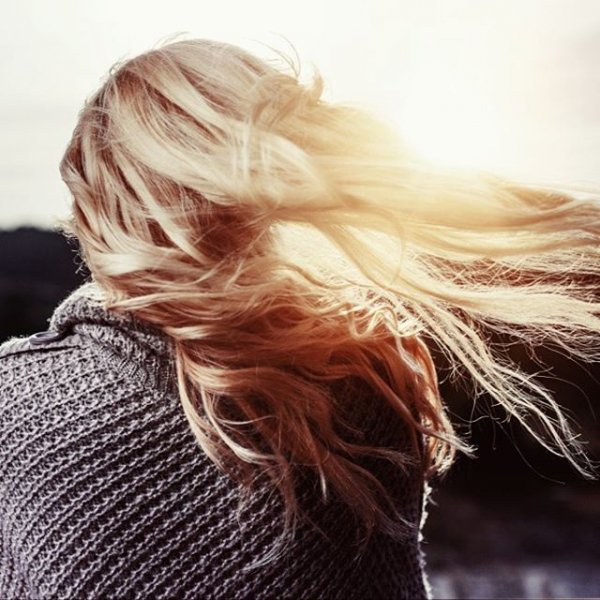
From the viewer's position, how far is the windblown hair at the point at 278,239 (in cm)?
125

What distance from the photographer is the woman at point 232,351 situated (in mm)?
1239

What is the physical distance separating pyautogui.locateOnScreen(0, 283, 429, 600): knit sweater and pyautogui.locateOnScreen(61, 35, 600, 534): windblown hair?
0.04 meters

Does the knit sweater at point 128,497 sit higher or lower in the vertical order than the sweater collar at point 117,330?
lower

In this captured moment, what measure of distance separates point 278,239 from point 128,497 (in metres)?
0.44

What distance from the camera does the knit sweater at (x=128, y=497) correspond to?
48.5 inches

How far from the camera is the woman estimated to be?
48.8 inches

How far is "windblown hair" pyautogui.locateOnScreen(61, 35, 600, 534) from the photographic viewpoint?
125 centimetres

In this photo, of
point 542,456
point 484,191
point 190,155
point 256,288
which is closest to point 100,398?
point 256,288

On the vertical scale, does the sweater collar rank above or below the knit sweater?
above

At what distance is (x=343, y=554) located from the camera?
1.33 meters

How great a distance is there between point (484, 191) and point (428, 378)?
313 mm

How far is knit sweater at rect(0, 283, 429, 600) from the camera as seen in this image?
1.23 m

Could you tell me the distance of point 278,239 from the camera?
4.56 feet

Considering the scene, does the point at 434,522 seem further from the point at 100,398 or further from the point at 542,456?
the point at 100,398
